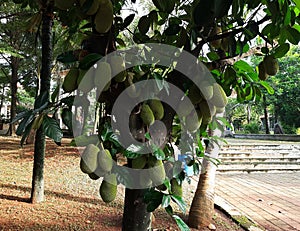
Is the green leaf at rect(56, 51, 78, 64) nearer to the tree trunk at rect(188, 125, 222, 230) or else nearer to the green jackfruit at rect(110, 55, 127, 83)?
the green jackfruit at rect(110, 55, 127, 83)

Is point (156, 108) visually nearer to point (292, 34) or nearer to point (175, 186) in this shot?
point (175, 186)

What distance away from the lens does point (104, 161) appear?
0.76 meters

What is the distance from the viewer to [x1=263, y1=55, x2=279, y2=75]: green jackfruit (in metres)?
0.94

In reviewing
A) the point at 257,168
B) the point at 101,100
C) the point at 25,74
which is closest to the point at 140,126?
the point at 101,100

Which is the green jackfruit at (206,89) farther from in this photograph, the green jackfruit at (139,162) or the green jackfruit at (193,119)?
the green jackfruit at (139,162)

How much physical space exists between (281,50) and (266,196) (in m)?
3.87

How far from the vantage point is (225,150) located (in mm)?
7516

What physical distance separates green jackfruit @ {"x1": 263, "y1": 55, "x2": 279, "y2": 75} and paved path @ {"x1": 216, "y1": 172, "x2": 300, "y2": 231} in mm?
2523

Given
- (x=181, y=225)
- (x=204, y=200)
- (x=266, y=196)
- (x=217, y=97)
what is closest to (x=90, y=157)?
(x=181, y=225)

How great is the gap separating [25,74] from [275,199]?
11422mm

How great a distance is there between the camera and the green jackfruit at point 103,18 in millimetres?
778

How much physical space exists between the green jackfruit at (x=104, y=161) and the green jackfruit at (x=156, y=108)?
7.0 inches

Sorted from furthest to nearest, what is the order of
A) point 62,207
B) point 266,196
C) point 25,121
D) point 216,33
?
point 266,196
point 62,207
point 216,33
point 25,121

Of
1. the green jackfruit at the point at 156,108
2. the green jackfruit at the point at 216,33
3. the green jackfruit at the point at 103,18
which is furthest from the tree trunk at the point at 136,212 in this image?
the green jackfruit at the point at 216,33
